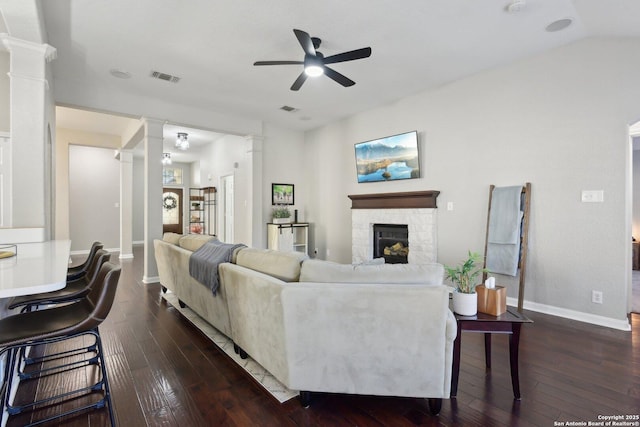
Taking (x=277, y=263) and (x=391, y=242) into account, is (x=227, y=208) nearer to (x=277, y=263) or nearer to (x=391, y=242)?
(x=391, y=242)

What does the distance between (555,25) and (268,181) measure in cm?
487

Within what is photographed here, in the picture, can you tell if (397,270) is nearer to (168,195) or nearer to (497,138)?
(497,138)

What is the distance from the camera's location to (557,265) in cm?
337

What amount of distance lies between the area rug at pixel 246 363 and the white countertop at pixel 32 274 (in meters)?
1.32

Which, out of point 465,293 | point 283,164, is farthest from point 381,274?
point 283,164

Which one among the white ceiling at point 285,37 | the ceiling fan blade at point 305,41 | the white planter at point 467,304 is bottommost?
the white planter at point 467,304

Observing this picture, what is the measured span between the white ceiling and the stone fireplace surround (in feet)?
5.26

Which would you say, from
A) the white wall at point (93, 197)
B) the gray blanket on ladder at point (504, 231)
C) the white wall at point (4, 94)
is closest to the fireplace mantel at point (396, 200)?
the gray blanket on ladder at point (504, 231)

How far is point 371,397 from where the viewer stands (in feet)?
6.25

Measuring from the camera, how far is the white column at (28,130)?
108 inches

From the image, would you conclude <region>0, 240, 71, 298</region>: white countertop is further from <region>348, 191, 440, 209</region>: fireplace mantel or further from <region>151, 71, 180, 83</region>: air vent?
<region>348, 191, 440, 209</region>: fireplace mantel

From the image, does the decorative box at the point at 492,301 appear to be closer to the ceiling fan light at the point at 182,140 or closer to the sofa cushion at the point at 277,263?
the sofa cushion at the point at 277,263

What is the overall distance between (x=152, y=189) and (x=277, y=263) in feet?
12.0

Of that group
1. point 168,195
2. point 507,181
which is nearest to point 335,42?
point 507,181
